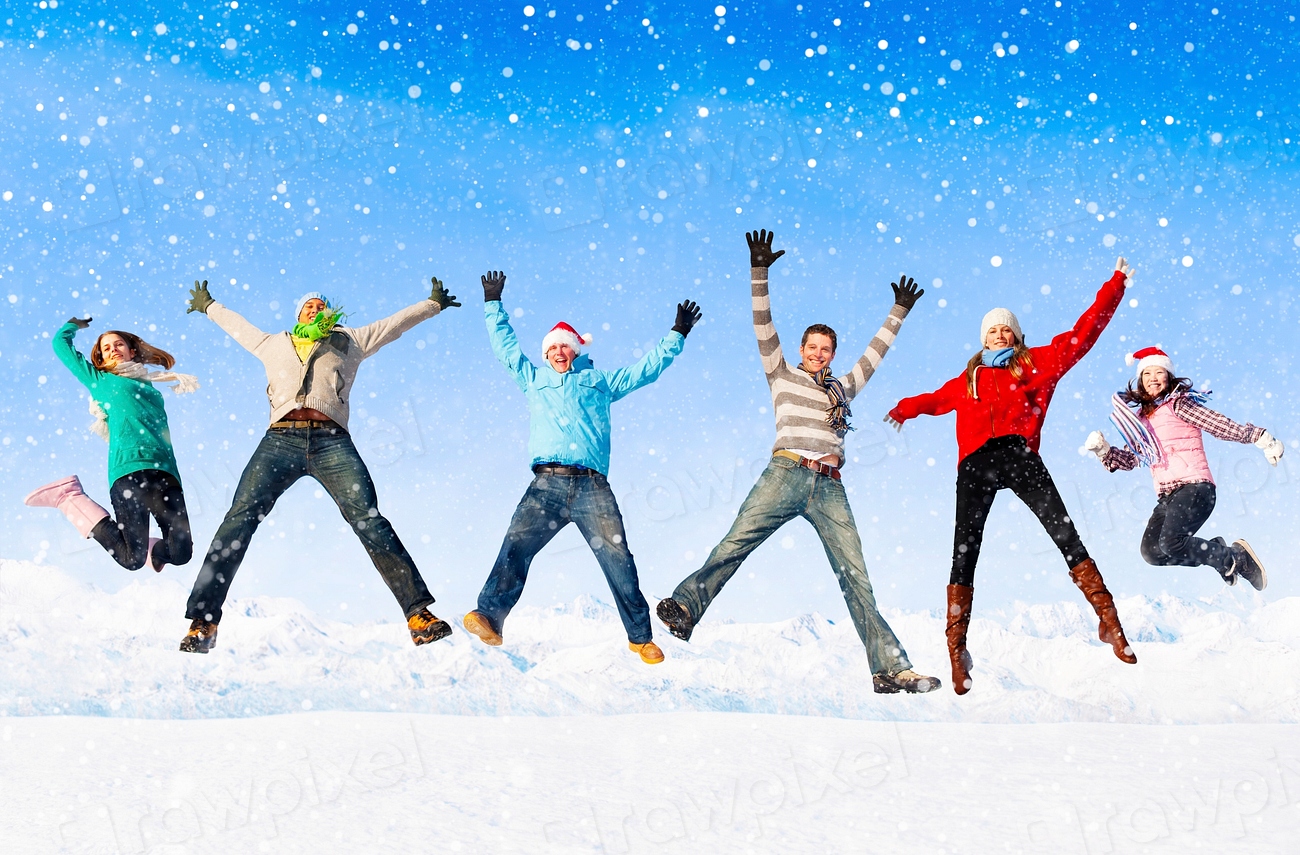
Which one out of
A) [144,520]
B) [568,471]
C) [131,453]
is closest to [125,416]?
[131,453]

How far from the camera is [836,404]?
290 inches

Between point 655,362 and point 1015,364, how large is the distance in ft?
9.05

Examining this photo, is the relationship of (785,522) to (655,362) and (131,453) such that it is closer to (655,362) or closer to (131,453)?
(655,362)

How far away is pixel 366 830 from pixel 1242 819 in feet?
24.9

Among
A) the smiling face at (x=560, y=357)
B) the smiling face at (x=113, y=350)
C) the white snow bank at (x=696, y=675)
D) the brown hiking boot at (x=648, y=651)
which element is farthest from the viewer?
the white snow bank at (x=696, y=675)

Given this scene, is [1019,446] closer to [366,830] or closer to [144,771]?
[366,830]

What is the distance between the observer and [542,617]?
134625mm

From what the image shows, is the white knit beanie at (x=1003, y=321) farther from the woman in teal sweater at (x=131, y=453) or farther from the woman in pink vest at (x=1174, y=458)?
the woman in teal sweater at (x=131, y=453)

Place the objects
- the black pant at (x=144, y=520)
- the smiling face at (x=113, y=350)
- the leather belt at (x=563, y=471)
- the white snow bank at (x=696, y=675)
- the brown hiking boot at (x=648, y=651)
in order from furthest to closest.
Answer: the white snow bank at (x=696, y=675)
the smiling face at (x=113, y=350)
the black pant at (x=144, y=520)
the leather belt at (x=563, y=471)
the brown hiking boot at (x=648, y=651)

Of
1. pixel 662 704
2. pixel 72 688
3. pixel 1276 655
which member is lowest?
pixel 1276 655

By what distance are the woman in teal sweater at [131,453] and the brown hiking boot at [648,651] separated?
158 inches

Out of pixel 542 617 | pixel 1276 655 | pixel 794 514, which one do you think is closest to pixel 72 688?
pixel 542 617

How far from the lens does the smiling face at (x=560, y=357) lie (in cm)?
762

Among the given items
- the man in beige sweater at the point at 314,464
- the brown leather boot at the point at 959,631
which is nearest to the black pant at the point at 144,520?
the man in beige sweater at the point at 314,464
